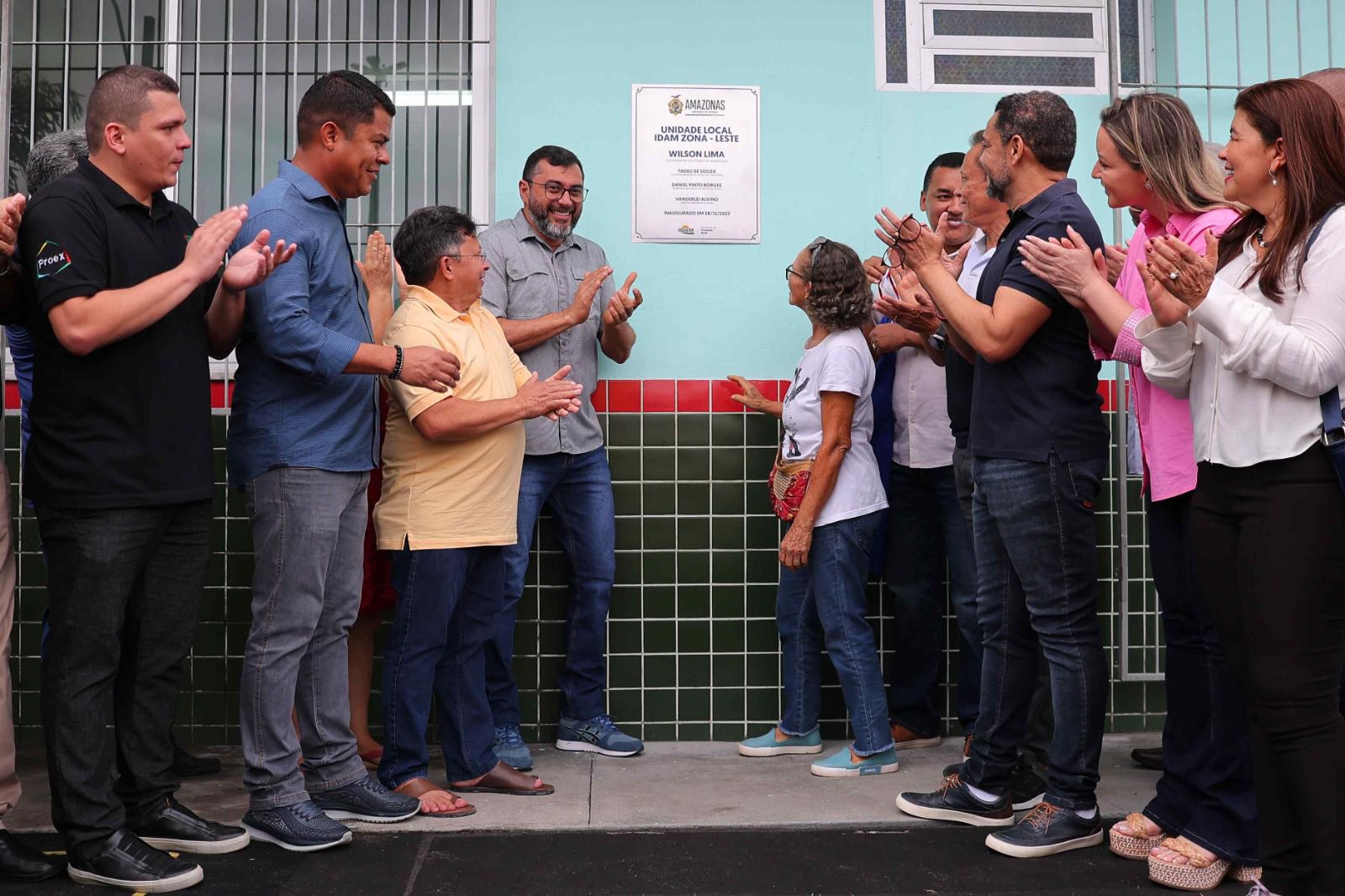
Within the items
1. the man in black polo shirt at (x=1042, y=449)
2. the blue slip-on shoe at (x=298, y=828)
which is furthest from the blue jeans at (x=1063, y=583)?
the blue slip-on shoe at (x=298, y=828)

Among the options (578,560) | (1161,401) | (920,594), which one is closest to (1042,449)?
(1161,401)

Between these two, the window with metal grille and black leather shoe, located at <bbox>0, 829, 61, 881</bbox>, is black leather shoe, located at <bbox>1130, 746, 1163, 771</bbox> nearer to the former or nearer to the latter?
the window with metal grille

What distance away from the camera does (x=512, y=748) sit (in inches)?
173

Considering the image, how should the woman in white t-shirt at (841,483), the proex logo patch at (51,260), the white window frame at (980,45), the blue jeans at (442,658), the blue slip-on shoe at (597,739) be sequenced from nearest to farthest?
1. the proex logo patch at (51,260)
2. the blue jeans at (442,658)
3. the woman in white t-shirt at (841,483)
4. the blue slip-on shoe at (597,739)
5. the white window frame at (980,45)

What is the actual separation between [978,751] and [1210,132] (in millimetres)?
2688

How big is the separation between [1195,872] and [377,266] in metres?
3.06

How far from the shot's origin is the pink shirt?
3.24 metres

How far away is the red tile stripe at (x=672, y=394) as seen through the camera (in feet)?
15.8

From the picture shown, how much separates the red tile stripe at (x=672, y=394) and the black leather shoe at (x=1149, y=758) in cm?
129

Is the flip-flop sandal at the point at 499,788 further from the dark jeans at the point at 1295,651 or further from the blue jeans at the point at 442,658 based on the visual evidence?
the dark jeans at the point at 1295,651

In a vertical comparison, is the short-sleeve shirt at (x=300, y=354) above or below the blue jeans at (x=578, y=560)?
above

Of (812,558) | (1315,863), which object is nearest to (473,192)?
(812,558)

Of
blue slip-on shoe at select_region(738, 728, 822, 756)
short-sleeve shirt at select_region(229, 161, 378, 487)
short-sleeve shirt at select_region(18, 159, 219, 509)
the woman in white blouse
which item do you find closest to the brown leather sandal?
blue slip-on shoe at select_region(738, 728, 822, 756)

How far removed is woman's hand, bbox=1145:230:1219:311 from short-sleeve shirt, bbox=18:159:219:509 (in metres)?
2.38
